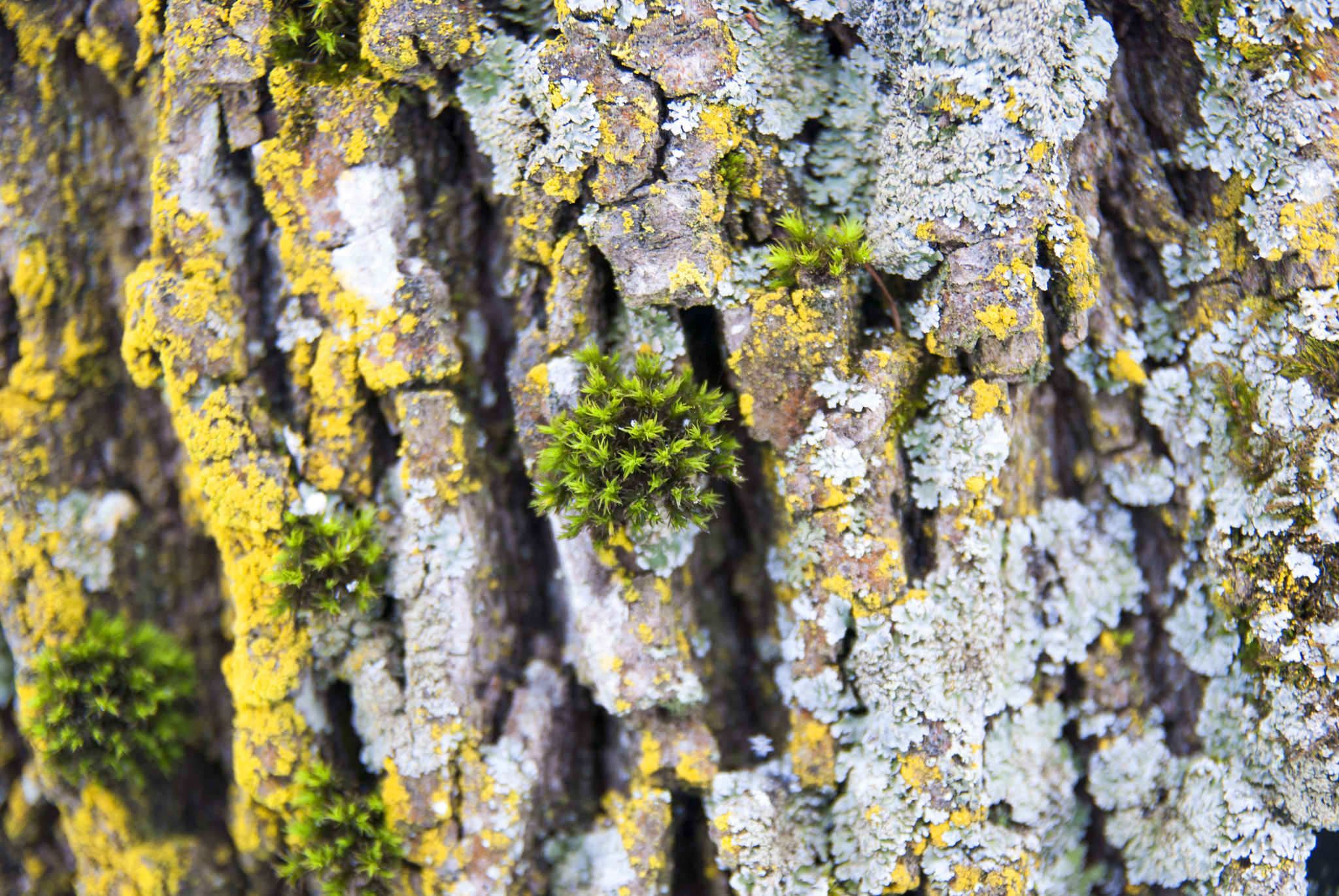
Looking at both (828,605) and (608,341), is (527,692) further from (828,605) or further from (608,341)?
(608,341)

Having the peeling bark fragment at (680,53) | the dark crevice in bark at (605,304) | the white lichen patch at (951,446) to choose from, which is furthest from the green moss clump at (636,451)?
the peeling bark fragment at (680,53)


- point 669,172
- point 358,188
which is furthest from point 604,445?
point 358,188

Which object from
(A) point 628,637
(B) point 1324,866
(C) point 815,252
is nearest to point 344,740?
(A) point 628,637

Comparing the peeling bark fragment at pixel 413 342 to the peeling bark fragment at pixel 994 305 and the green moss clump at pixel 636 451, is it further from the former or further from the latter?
the peeling bark fragment at pixel 994 305

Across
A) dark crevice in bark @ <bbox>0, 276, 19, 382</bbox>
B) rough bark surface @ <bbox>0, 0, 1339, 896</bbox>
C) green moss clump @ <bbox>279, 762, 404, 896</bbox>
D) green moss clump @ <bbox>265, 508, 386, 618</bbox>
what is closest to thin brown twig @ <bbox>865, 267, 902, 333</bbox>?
rough bark surface @ <bbox>0, 0, 1339, 896</bbox>

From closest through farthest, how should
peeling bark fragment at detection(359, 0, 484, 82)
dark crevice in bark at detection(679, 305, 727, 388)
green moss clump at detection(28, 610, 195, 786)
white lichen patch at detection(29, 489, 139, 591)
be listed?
peeling bark fragment at detection(359, 0, 484, 82) < dark crevice in bark at detection(679, 305, 727, 388) < green moss clump at detection(28, 610, 195, 786) < white lichen patch at detection(29, 489, 139, 591)

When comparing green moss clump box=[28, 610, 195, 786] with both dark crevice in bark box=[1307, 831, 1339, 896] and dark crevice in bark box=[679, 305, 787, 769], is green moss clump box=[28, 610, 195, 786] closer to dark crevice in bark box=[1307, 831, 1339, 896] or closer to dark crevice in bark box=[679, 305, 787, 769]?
dark crevice in bark box=[679, 305, 787, 769]

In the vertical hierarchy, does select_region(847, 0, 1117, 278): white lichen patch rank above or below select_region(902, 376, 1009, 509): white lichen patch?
above
